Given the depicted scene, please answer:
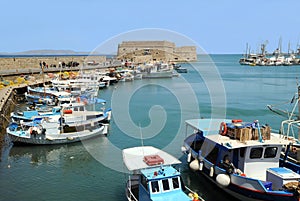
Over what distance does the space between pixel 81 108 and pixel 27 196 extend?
13112 mm

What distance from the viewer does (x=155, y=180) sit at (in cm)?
1258

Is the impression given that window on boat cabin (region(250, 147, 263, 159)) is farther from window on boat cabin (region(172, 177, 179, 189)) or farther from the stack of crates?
window on boat cabin (region(172, 177, 179, 189))

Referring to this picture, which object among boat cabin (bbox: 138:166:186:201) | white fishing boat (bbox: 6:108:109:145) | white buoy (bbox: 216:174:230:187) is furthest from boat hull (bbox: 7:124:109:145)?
white buoy (bbox: 216:174:230:187)

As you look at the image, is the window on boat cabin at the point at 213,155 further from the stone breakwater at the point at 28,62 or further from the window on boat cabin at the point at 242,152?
the stone breakwater at the point at 28,62

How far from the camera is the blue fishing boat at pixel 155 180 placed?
1251 cm

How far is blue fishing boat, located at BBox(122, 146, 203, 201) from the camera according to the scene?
41.0 ft

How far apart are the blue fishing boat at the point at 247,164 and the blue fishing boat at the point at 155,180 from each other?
2077 mm

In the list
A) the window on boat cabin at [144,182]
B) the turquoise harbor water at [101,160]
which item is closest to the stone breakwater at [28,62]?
the turquoise harbor water at [101,160]

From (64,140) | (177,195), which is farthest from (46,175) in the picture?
(177,195)

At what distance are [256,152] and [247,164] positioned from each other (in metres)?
0.67

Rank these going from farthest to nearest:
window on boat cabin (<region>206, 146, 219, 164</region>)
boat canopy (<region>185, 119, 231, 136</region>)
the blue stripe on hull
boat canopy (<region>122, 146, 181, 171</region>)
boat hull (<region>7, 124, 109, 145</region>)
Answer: boat hull (<region>7, 124, 109, 145</region>) < boat canopy (<region>185, 119, 231, 136</region>) < window on boat cabin (<region>206, 146, 219, 164</region>) < boat canopy (<region>122, 146, 181, 171</region>) < the blue stripe on hull

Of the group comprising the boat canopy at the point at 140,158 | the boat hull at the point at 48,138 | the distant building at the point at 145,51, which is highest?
the distant building at the point at 145,51

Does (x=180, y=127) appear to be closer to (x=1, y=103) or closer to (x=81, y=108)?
(x=81, y=108)

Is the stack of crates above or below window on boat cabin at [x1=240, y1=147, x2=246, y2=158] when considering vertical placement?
above
